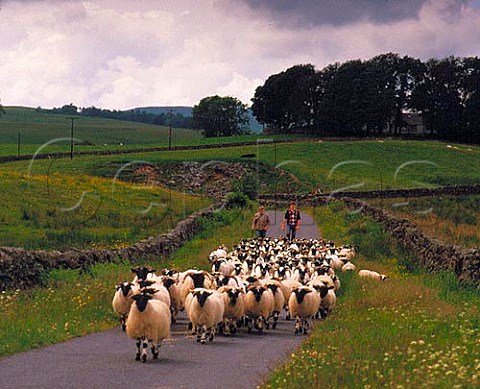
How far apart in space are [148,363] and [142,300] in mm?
1205

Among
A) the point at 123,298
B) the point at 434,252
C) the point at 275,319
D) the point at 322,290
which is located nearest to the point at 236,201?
the point at 434,252

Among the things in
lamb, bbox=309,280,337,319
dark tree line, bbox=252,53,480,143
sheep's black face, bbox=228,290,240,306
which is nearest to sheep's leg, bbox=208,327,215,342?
sheep's black face, bbox=228,290,240,306

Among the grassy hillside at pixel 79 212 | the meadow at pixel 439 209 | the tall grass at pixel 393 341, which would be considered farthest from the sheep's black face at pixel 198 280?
the meadow at pixel 439 209

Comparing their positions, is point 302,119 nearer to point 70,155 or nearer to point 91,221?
point 70,155

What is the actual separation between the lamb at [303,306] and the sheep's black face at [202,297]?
272cm

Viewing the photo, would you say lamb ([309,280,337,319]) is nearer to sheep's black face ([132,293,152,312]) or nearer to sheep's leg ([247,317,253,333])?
sheep's leg ([247,317,253,333])

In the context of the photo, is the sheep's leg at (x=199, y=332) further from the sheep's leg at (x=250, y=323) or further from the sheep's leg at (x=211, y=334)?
the sheep's leg at (x=250, y=323)

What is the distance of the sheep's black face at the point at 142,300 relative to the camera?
15.5 meters

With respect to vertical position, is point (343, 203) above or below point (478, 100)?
below

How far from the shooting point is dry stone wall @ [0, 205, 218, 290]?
74.4 feet

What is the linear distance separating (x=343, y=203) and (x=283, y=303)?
149ft

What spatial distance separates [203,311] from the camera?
17.4 m

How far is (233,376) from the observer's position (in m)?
13.7

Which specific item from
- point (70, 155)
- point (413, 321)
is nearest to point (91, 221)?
point (413, 321)
